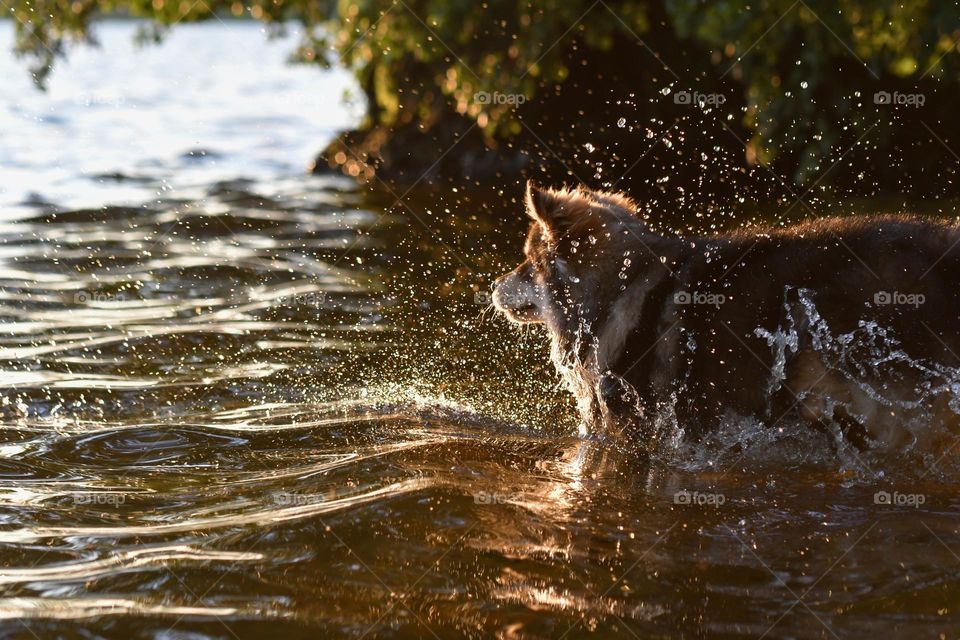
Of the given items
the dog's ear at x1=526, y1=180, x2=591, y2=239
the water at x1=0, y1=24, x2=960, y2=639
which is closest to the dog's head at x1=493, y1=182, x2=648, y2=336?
the dog's ear at x1=526, y1=180, x2=591, y2=239

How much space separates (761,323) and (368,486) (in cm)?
207

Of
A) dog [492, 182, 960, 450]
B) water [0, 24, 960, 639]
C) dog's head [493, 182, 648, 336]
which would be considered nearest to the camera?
water [0, 24, 960, 639]

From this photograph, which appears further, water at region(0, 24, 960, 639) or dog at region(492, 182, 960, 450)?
dog at region(492, 182, 960, 450)

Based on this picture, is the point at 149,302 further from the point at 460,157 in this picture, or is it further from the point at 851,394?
the point at 460,157

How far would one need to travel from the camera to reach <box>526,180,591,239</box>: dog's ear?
21.2 feet

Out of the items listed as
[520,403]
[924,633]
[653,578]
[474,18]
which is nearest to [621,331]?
[520,403]

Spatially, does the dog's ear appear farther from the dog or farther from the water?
the water

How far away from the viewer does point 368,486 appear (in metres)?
5.59

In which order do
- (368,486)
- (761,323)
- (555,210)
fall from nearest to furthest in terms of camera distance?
(368,486) < (761,323) < (555,210)

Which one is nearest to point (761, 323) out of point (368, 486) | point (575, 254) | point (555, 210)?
point (575, 254)

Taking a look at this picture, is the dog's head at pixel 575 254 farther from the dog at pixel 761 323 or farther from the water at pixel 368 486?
the water at pixel 368 486

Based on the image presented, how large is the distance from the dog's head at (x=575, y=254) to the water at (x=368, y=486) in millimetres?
730

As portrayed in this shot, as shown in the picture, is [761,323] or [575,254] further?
[575,254]

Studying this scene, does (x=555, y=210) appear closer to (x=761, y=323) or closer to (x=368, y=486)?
(x=761, y=323)
